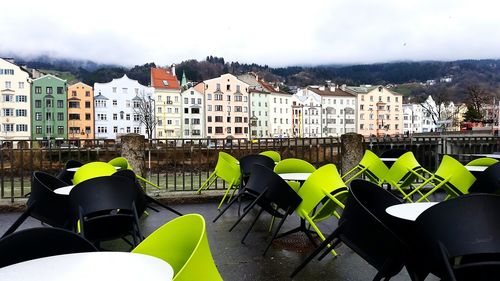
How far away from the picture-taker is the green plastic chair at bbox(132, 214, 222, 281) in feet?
5.52

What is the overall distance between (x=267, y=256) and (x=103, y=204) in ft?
6.05

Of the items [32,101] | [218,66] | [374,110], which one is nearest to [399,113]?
[374,110]

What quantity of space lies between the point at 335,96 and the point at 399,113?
1852 cm

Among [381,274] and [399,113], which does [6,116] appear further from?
[399,113]

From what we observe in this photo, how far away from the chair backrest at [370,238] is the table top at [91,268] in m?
1.32

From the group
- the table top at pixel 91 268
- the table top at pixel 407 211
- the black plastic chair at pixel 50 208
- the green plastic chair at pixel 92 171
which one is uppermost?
the green plastic chair at pixel 92 171

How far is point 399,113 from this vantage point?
4461 inches

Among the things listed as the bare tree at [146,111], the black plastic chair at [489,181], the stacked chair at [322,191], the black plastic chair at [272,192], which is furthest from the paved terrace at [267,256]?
the bare tree at [146,111]

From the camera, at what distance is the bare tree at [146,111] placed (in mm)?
76500

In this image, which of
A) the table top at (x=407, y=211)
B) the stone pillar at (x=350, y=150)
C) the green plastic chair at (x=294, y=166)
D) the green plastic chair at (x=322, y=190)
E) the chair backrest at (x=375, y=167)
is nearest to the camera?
the table top at (x=407, y=211)

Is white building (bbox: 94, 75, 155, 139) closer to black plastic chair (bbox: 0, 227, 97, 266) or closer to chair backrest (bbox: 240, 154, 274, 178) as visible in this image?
chair backrest (bbox: 240, 154, 274, 178)

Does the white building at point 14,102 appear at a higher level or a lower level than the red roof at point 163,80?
lower

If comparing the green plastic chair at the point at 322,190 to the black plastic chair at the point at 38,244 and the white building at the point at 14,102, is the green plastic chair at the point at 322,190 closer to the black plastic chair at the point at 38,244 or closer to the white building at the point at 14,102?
the black plastic chair at the point at 38,244

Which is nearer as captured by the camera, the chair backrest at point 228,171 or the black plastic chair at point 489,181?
the black plastic chair at point 489,181
